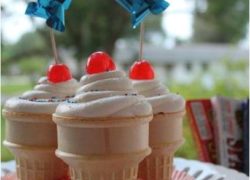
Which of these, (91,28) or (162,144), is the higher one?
(91,28)

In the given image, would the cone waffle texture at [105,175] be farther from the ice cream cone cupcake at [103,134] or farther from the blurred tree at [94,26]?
the blurred tree at [94,26]

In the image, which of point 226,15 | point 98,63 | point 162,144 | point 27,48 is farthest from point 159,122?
point 27,48

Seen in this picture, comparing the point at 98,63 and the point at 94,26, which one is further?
the point at 94,26

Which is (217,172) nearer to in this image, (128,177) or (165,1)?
(128,177)

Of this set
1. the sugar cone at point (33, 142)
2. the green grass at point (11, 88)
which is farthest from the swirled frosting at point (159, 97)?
the green grass at point (11, 88)

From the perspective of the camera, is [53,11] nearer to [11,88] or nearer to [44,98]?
[44,98]
